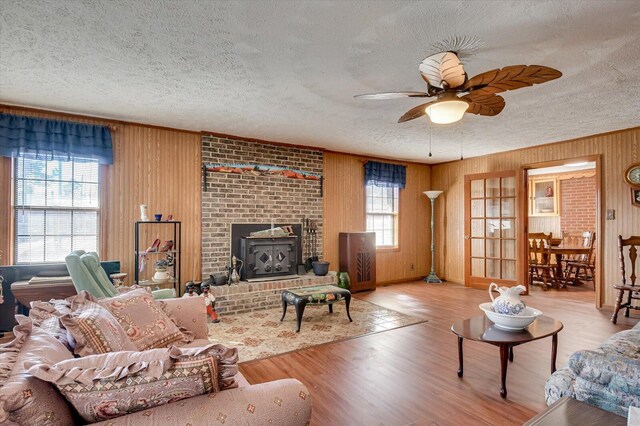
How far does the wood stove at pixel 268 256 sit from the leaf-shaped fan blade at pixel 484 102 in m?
3.21

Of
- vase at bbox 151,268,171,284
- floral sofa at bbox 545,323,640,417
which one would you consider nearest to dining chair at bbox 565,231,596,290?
floral sofa at bbox 545,323,640,417

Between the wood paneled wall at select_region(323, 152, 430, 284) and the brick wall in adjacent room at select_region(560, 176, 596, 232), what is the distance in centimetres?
334

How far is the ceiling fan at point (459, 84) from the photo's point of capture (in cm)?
202

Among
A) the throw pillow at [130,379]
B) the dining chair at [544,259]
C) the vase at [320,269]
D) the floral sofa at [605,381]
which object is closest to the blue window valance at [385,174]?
the vase at [320,269]

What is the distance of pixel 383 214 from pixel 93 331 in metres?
5.71

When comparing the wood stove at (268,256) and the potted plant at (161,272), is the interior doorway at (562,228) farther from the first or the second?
the potted plant at (161,272)

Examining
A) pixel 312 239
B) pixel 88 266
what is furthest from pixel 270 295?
pixel 88 266

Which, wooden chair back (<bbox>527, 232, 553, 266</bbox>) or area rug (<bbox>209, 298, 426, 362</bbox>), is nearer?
area rug (<bbox>209, 298, 426, 362</bbox>)

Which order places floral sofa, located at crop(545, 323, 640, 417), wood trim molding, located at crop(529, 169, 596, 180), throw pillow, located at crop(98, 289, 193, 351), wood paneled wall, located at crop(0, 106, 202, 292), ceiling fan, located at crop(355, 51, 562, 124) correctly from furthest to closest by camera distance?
wood trim molding, located at crop(529, 169, 596, 180) → wood paneled wall, located at crop(0, 106, 202, 292) → ceiling fan, located at crop(355, 51, 562, 124) → throw pillow, located at crop(98, 289, 193, 351) → floral sofa, located at crop(545, 323, 640, 417)

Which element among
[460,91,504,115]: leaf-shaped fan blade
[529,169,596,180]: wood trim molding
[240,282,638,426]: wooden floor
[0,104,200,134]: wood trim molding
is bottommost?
[240,282,638,426]: wooden floor

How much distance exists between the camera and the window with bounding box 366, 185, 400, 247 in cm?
654

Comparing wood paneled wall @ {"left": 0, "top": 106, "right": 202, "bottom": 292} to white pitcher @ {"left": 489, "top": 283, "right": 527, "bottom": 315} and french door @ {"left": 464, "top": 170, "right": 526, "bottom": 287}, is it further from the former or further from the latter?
french door @ {"left": 464, "top": 170, "right": 526, "bottom": 287}

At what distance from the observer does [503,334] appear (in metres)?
2.39

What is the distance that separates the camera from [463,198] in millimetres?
6570
